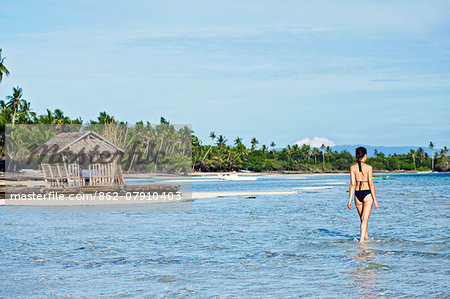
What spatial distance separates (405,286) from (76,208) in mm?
18995

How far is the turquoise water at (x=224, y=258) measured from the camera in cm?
791

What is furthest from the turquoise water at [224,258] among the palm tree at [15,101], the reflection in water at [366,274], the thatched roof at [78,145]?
the palm tree at [15,101]

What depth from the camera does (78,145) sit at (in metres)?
28.3

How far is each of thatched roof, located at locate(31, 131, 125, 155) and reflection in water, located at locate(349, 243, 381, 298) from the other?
65.6 ft

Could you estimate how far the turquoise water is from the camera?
7906mm

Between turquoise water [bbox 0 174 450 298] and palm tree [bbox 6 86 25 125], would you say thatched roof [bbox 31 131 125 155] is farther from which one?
palm tree [bbox 6 86 25 125]

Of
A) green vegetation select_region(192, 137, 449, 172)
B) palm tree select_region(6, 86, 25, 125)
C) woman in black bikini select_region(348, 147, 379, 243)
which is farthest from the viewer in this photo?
green vegetation select_region(192, 137, 449, 172)

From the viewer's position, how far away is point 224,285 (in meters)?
8.13

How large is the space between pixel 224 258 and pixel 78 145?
64.0 feet

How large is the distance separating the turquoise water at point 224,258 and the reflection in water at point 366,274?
0.06ft

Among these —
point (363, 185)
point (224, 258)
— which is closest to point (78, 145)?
point (224, 258)

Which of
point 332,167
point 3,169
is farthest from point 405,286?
point 332,167

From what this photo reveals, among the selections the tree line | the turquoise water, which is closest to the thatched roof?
the turquoise water

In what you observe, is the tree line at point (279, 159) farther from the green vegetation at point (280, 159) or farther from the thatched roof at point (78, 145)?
the thatched roof at point (78, 145)
